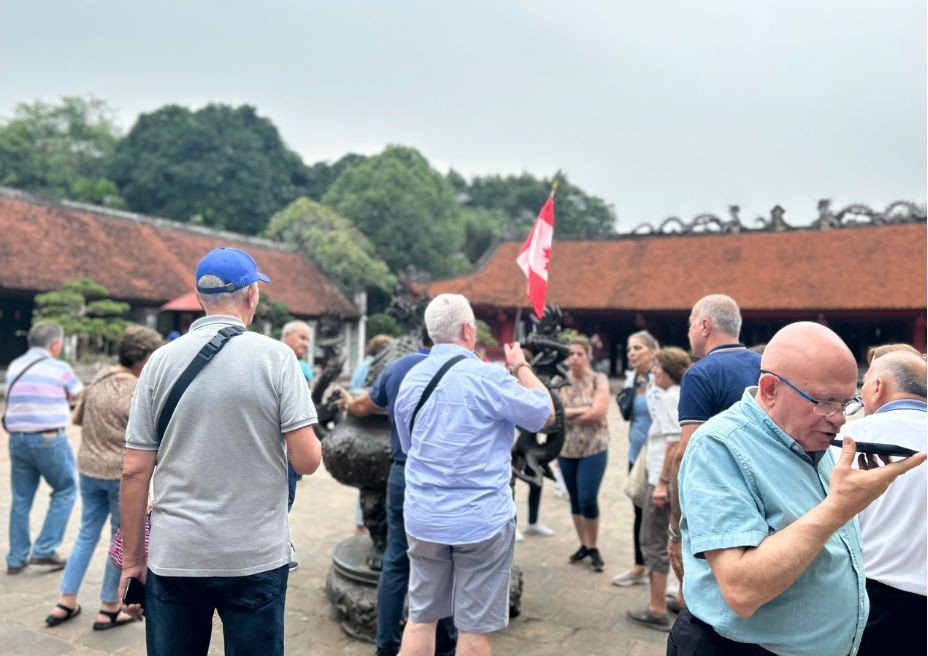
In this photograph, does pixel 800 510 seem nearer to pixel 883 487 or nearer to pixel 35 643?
pixel 883 487

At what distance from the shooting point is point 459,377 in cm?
280

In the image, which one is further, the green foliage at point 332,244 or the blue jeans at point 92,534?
the green foliage at point 332,244

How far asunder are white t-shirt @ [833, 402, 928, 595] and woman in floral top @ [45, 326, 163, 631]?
355cm

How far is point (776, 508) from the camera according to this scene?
1509 mm

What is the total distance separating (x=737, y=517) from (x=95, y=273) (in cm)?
2211

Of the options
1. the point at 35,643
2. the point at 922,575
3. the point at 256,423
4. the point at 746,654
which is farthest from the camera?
the point at 35,643

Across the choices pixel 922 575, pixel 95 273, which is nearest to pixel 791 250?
pixel 95 273

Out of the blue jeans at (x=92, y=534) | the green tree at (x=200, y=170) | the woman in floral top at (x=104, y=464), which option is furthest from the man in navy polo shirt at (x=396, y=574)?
the green tree at (x=200, y=170)

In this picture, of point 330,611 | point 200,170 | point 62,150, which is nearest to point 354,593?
point 330,611

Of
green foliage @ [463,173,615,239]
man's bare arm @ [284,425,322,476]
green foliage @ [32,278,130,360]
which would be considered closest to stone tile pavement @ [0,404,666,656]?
man's bare arm @ [284,425,322,476]

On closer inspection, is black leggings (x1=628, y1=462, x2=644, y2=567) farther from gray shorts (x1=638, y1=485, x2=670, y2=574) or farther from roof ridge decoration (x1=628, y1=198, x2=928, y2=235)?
roof ridge decoration (x1=628, y1=198, x2=928, y2=235)

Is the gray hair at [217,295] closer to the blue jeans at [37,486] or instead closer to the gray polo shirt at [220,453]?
the gray polo shirt at [220,453]

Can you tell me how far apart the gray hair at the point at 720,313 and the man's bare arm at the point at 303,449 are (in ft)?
6.38

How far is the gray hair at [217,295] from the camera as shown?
7.16ft
